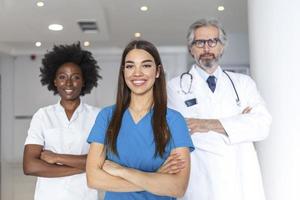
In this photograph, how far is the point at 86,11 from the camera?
17.8ft

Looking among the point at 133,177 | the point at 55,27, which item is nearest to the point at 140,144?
the point at 133,177

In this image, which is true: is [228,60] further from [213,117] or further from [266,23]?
[213,117]

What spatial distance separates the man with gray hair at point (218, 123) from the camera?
211 cm

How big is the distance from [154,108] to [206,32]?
641mm

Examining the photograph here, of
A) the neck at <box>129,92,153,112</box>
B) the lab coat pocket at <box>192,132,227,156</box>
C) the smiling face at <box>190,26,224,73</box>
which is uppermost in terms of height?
the smiling face at <box>190,26,224,73</box>

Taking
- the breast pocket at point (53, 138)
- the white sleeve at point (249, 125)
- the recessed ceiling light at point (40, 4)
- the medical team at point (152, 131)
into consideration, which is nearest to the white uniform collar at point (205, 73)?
the medical team at point (152, 131)

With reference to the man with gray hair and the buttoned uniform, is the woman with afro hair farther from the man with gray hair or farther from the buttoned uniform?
the man with gray hair

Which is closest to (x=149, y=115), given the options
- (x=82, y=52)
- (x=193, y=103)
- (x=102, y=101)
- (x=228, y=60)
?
(x=193, y=103)

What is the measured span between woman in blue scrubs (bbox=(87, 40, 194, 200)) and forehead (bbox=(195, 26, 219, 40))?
1.74ft

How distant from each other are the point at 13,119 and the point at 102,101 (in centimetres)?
183

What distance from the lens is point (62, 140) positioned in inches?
93.9

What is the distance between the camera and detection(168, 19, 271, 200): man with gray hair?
2113 mm

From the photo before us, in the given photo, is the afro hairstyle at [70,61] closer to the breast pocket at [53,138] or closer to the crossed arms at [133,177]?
the breast pocket at [53,138]

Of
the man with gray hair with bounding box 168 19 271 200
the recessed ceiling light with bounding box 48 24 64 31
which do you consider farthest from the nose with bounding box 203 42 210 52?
the recessed ceiling light with bounding box 48 24 64 31
